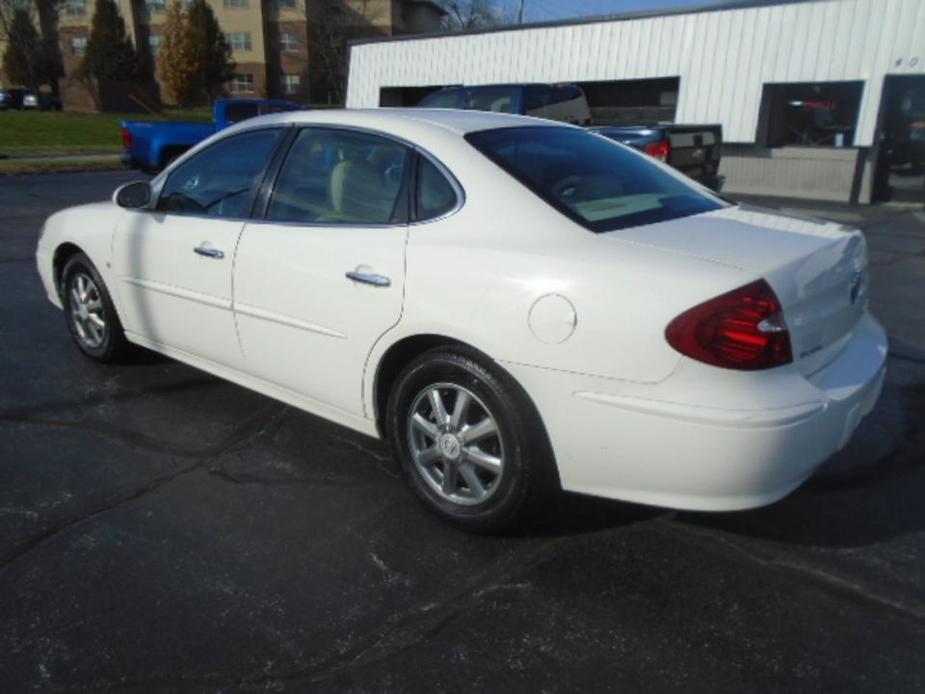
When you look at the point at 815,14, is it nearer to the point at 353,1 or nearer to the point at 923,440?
the point at 923,440

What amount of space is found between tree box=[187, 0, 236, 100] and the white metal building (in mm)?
41916

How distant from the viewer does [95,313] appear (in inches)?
181

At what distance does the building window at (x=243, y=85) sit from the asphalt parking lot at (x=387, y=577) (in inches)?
2421

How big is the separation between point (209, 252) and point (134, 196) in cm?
83

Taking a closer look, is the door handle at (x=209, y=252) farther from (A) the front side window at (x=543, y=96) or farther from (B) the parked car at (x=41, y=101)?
(B) the parked car at (x=41, y=101)

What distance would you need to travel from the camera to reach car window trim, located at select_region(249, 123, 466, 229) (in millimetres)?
2881

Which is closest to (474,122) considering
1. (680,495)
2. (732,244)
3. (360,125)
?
(360,125)

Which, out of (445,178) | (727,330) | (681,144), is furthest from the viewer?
(681,144)

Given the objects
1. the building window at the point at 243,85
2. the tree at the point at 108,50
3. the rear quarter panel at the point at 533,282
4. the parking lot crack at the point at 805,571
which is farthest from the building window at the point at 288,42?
the parking lot crack at the point at 805,571

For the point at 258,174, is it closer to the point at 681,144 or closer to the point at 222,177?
the point at 222,177

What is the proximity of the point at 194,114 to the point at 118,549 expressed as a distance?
2112 inches

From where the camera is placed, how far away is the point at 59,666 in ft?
7.22

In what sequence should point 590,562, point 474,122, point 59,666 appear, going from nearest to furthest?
point 59,666 → point 590,562 → point 474,122

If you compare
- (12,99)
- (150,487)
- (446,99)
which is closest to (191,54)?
(12,99)
